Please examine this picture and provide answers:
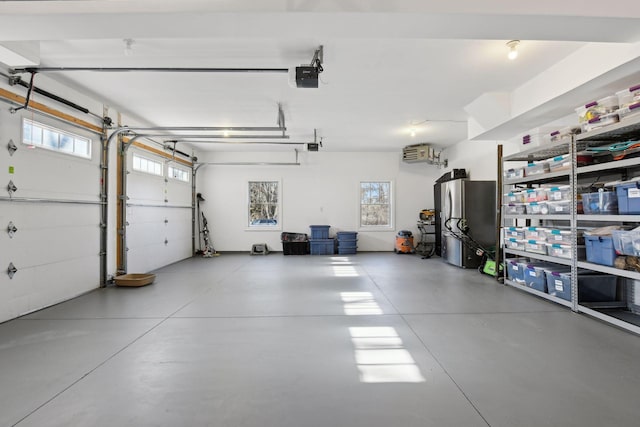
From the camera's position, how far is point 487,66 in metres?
3.76

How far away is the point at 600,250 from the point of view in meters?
3.34

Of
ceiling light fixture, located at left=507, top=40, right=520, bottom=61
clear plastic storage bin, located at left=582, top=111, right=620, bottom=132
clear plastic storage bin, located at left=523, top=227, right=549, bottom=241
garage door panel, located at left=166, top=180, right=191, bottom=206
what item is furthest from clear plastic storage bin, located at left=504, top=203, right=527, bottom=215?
garage door panel, located at left=166, top=180, right=191, bottom=206

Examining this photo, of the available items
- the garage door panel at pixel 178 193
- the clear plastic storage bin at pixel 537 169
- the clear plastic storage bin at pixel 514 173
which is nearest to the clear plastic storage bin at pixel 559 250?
the clear plastic storage bin at pixel 537 169

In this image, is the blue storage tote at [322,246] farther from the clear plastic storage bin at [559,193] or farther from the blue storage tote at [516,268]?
the clear plastic storage bin at [559,193]

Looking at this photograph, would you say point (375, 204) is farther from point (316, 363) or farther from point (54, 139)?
point (54, 139)

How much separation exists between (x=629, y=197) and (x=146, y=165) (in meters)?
7.75

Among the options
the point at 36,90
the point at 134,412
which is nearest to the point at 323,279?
the point at 134,412

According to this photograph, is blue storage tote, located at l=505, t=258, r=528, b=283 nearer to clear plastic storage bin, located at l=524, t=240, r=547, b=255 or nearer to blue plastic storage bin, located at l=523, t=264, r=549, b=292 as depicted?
blue plastic storage bin, located at l=523, t=264, r=549, b=292

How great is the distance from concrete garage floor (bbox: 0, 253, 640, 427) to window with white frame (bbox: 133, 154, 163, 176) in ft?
9.16

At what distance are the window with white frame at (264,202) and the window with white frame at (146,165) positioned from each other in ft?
9.67

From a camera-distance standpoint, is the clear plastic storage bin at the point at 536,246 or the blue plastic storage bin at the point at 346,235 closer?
the clear plastic storage bin at the point at 536,246

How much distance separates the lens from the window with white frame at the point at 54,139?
3.71 metres

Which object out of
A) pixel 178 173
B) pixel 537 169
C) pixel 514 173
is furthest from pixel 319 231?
pixel 537 169

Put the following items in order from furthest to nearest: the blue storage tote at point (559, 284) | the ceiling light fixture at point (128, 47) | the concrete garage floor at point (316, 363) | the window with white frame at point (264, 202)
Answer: the window with white frame at point (264, 202), the blue storage tote at point (559, 284), the ceiling light fixture at point (128, 47), the concrete garage floor at point (316, 363)
